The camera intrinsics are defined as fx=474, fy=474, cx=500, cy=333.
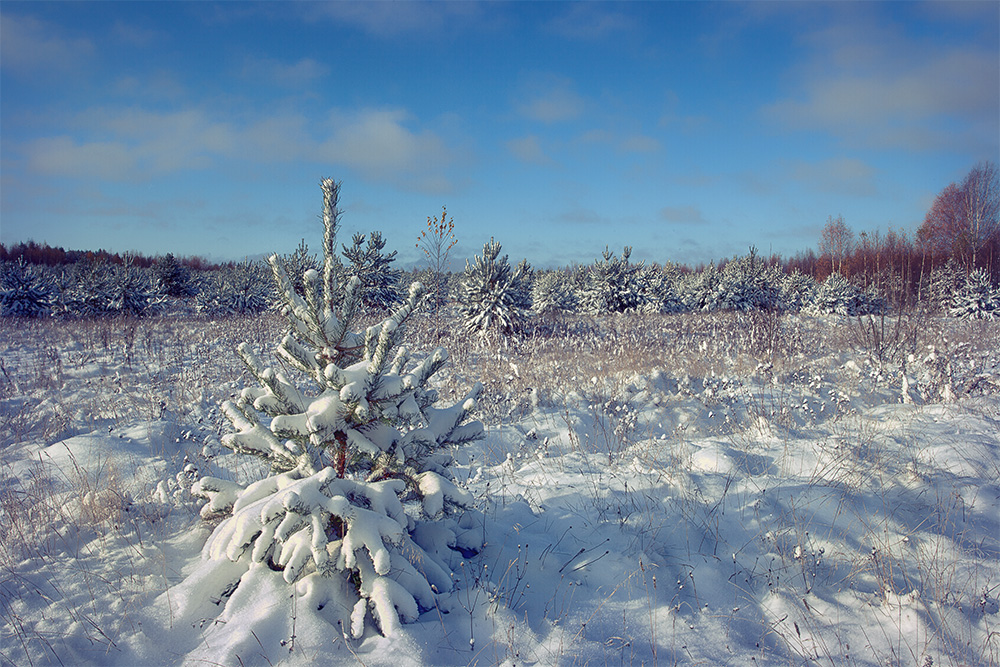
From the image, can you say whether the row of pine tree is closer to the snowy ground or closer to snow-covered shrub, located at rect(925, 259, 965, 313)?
snow-covered shrub, located at rect(925, 259, 965, 313)

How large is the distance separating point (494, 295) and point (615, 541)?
11850 millimetres

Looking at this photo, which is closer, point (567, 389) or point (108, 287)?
point (567, 389)

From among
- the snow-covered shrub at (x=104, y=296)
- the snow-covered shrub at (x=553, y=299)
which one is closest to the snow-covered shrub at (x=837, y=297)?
the snow-covered shrub at (x=553, y=299)

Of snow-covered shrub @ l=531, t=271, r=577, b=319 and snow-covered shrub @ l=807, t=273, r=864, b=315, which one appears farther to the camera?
snow-covered shrub @ l=807, t=273, r=864, b=315

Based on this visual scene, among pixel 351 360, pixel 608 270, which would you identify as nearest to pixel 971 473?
pixel 351 360

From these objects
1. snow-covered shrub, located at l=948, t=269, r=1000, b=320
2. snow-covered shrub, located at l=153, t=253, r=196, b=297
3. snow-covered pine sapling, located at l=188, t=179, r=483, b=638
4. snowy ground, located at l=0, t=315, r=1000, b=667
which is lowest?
snowy ground, located at l=0, t=315, r=1000, b=667

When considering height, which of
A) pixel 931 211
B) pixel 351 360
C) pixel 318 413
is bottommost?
pixel 318 413

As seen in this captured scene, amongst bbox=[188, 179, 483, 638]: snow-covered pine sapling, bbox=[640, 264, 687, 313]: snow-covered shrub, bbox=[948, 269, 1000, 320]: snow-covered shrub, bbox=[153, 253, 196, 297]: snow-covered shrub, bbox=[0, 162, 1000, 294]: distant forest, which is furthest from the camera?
bbox=[153, 253, 196, 297]: snow-covered shrub

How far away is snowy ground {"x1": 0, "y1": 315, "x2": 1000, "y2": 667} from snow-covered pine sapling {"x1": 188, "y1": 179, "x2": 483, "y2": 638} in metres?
0.15

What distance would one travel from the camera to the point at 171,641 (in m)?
2.13

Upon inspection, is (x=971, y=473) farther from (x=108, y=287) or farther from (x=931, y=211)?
(x=931, y=211)

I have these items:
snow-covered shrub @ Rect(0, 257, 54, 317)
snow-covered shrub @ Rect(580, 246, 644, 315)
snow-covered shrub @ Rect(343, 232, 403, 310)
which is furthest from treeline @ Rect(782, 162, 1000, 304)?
snow-covered shrub @ Rect(0, 257, 54, 317)

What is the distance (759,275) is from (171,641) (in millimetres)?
26726

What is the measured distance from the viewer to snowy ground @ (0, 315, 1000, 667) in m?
2.16
